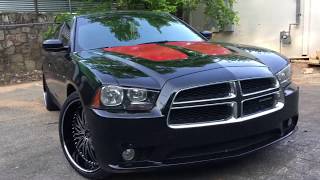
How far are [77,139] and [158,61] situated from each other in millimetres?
1157

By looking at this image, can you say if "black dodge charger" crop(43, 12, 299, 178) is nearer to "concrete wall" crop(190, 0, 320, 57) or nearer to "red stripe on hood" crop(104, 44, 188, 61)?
"red stripe on hood" crop(104, 44, 188, 61)

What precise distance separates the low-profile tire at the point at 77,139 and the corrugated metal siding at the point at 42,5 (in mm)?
8512

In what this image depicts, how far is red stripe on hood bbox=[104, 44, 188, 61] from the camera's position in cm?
465

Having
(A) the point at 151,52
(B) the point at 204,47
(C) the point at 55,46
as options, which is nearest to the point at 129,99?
(A) the point at 151,52

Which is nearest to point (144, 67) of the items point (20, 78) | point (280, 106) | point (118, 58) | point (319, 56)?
point (118, 58)

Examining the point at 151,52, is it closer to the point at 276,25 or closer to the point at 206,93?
the point at 206,93

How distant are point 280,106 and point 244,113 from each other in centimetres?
46

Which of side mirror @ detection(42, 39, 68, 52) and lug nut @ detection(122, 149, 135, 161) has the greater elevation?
side mirror @ detection(42, 39, 68, 52)

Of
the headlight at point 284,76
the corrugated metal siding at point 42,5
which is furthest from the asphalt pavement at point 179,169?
the corrugated metal siding at point 42,5

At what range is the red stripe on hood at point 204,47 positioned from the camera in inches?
194

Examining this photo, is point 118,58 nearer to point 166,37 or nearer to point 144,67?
point 144,67

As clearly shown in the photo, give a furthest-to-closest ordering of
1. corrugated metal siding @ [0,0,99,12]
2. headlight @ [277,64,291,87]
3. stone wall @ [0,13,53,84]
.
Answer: corrugated metal siding @ [0,0,99,12], stone wall @ [0,13,53,84], headlight @ [277,64,291,87]

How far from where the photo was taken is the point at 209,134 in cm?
407

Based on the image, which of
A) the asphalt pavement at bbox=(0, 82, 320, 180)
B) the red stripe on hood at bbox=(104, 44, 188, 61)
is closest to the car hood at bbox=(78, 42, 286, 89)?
the red stripe on hood at bbox=(104, 44, 188, 61)
